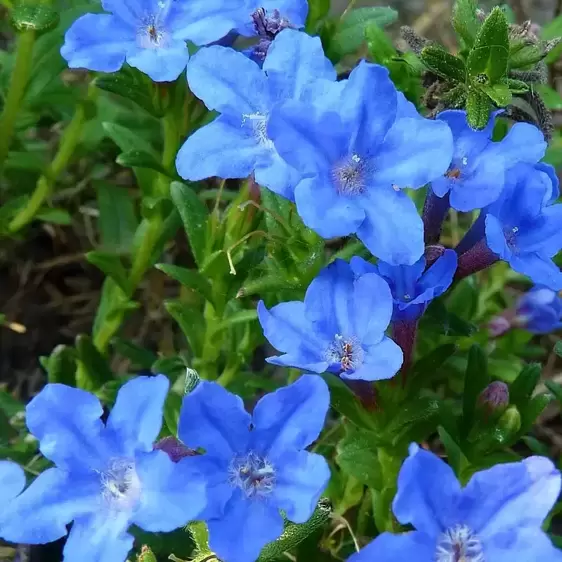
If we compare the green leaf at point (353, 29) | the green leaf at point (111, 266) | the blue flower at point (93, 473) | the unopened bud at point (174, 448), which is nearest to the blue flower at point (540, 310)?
the green leaf at point (353, 29)

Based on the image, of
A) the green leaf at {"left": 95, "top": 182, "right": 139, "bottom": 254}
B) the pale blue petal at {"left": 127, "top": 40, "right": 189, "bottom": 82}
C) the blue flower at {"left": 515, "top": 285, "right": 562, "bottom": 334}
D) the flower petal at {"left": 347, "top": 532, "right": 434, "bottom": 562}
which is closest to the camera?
the flower petal at {"left": 347, "top": 532, "right": 434, "bottom": 562}

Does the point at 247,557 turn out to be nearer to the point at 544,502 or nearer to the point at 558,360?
the point at 544,502

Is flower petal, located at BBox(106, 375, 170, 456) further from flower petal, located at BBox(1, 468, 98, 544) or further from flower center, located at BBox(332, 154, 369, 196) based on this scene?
flower center, located at BBox(332, 154, 369, 196)

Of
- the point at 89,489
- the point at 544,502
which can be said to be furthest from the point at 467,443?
the point at 89,489

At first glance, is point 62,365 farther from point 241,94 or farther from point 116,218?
point 241,94

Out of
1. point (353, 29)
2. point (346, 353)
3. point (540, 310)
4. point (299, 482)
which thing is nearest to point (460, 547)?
point (299, 482)

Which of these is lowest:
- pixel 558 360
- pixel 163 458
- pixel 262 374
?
pixel 558 360

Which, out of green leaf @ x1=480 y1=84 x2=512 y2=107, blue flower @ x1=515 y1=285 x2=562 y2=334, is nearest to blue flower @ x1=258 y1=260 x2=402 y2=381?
green leaf @ x1=480 y1=84 x2=512 y2=107
